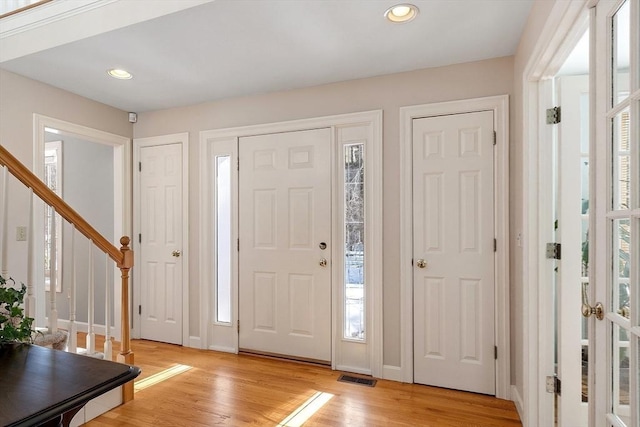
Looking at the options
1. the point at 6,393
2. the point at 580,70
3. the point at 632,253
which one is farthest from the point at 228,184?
the point at 632,253

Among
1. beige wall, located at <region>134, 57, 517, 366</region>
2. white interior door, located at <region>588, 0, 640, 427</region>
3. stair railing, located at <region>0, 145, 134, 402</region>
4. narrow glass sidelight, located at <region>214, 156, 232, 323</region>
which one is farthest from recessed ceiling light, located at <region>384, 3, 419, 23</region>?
stair railing, located at <region>0, 145, 134, 402</region>

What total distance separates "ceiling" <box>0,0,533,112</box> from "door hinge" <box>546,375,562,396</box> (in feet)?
6.58

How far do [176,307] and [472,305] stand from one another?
9.02 ft

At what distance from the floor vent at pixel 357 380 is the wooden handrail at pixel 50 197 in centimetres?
185

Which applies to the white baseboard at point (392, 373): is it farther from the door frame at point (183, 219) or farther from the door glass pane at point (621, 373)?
the door frame at point (183, 219)

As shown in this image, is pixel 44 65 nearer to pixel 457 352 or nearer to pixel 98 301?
pixel 98 301

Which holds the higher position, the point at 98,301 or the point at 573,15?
the point at 573,15

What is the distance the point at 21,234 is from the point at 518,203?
360 centimetres

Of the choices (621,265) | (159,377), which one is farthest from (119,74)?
(621,265)

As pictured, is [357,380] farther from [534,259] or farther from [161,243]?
[161,243]

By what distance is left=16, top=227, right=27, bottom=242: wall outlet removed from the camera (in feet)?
8.96

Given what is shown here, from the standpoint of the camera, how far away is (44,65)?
2652 mm

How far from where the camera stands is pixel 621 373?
1040mm

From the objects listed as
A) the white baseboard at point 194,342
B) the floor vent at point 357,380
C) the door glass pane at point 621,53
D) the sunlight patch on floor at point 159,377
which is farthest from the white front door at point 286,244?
the door glass pane at point 621,53
